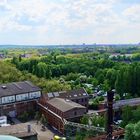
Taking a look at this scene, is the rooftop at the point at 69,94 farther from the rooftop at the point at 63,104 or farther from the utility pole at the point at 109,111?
the utility pole at the point at 109,111

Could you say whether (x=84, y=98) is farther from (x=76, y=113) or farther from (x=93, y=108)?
(x=76, y=113)

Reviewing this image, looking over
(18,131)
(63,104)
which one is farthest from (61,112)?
(18,131)

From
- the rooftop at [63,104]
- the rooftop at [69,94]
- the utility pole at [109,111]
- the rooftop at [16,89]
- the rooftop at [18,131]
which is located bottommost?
the rooftop at [18,131]

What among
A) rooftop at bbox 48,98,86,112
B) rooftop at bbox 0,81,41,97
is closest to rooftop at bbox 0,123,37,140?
rooftop at bbox 48,98,86,112

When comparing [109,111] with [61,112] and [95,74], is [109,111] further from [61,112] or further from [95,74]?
[95,74]

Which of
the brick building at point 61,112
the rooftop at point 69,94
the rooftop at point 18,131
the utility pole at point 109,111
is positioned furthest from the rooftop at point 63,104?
the utility pole at point 109,111

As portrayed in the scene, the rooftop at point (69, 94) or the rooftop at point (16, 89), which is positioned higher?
the rooftop at point (16, 89)

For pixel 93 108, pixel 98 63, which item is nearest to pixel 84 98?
pixel 93 108
